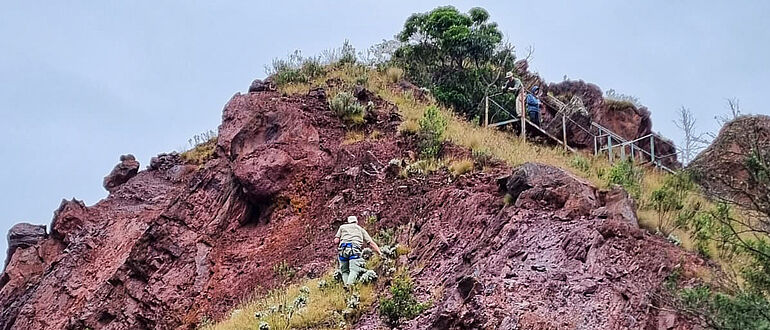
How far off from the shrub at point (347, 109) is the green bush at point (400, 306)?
29.6ft

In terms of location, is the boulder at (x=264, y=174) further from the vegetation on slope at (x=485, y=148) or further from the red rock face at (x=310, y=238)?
the vegetation on slope at (x=485, y=148)

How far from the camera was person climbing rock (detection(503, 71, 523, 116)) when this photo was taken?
78.3ft

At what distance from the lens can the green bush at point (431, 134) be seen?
63.3 feet

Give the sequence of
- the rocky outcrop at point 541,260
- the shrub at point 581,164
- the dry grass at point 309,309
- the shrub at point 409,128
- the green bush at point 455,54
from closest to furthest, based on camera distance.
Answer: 1. the rocky outcrop at point 541,260
2. the dry grass at point 309,309
3. the shrub at point 581,164
4. the shrub at point 409,128
5. the green bush at point 455,54

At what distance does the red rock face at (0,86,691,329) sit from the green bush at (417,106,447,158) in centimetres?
35

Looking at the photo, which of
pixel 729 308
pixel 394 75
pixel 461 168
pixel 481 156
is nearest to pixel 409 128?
pixel 481 156

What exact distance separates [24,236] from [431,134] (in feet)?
35.3

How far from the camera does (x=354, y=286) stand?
14719 mm

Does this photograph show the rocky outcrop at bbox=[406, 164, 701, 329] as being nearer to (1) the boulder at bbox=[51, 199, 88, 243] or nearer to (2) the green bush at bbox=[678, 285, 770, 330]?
(2) the green bush at bbox=[678, 285, 770, 330]

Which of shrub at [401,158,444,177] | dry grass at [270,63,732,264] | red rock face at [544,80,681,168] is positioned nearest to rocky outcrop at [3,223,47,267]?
dry grass at [270,63,732,264]

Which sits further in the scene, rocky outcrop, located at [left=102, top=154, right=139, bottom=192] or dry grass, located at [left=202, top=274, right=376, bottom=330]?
rocky outcrop, located at [left=102, top=154, right=139, bottom=192]

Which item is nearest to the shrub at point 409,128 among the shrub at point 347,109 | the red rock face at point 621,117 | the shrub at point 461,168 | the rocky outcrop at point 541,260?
the shrub at point 347,109

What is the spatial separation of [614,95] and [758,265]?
66.9 ft

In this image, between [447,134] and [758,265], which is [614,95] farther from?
[758,265]
